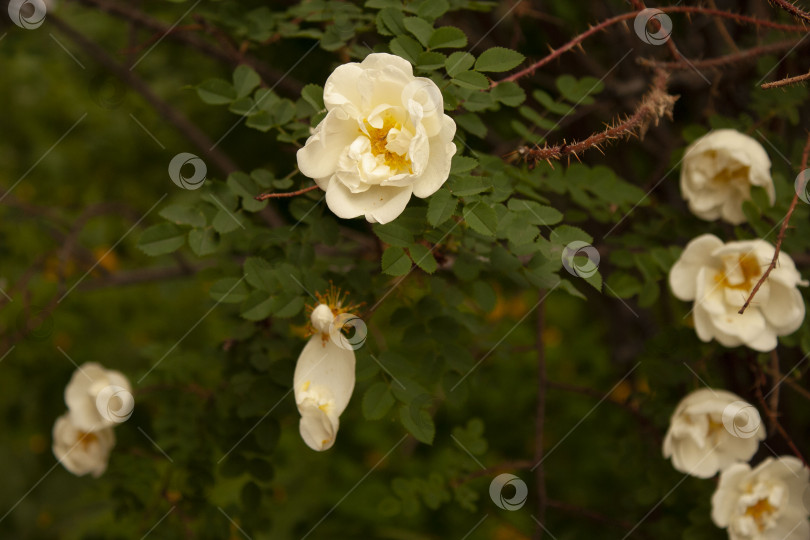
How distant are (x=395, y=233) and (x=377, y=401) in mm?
293

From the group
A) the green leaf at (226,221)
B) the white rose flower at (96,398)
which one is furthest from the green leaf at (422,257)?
the white rose flower at (96,398)

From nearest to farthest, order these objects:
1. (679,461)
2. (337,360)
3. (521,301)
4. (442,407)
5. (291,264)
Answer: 1. (337,360)
2. (291,264)
3. (679,461)
4. (442,407)
5. (521,301)

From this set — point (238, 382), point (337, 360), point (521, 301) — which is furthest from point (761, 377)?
point (521, 301)

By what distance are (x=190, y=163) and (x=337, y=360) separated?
485 mm

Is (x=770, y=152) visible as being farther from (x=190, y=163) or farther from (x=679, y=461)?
(x=190, y=163)

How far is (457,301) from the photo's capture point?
1327mm

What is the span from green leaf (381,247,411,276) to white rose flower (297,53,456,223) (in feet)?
0.30

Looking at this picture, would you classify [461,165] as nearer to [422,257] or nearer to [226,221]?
[422,257]

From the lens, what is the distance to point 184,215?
131 centimetres

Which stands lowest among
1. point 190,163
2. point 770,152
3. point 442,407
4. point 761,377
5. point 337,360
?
point 442,407

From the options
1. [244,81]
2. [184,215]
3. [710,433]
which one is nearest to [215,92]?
[244,81]

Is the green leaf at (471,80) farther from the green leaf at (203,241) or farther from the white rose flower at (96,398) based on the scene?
the white rose flower at (96,398)

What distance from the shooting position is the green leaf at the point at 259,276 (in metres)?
1.26

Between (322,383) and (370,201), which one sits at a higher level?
(370,201)
